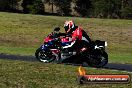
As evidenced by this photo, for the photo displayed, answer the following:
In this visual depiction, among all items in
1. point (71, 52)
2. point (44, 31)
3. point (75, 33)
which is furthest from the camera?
point (44, 31)

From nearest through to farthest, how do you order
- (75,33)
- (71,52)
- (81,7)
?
(75,33) < (71,52) < (81,7)

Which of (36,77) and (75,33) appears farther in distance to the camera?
(75,33)

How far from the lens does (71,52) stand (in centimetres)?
1961

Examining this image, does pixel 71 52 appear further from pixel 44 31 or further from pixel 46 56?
pixel 44 31

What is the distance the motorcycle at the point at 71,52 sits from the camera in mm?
19344

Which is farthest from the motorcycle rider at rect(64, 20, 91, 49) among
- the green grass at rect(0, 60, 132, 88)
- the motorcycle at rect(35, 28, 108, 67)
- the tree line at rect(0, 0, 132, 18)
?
the tree line at rect(0, 0, 132, 18)

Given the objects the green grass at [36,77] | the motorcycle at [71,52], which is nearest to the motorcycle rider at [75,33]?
the motorcycle at [71,52]

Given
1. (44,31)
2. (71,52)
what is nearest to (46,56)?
(71,52)

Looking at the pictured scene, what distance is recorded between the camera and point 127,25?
5281 cm

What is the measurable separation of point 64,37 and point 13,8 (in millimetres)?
57573

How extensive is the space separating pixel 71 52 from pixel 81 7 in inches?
2370

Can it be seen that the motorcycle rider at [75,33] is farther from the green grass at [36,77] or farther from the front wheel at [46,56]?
the green grass at [36,77]

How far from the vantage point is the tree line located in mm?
71438

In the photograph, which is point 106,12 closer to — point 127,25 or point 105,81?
point 127,25
